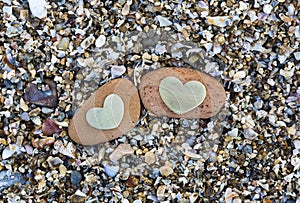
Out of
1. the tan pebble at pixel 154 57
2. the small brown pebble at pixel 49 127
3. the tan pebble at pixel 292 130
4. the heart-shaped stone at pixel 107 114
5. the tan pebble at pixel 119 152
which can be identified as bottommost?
the tan pebble at pixel 119 152

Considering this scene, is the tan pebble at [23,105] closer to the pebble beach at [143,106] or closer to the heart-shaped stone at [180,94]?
the pebble beach at [143,106]

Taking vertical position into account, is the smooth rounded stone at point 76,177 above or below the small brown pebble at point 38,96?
below

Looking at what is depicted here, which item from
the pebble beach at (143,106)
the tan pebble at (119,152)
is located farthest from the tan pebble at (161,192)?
the tan pebble at (119,152)

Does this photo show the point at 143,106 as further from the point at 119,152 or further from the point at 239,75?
the point at 239,75

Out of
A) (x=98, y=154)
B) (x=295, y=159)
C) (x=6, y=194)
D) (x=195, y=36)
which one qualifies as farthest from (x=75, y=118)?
(x=295, y=159)

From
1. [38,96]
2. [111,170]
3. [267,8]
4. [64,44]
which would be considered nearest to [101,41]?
[64,44]

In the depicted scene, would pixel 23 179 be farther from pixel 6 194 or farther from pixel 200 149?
pixel 200 149

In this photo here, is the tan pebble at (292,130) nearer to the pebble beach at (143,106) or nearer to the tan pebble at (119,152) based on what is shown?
the pebble beach at (143,106)
